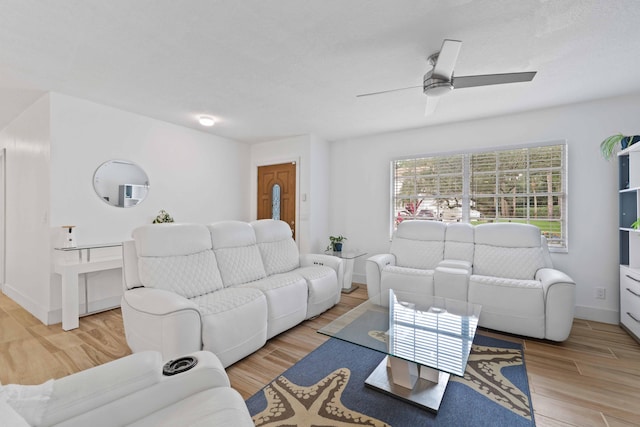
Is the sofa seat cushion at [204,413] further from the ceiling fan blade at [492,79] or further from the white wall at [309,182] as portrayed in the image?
the white wall at [309,182]

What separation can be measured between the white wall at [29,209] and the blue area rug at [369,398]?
3041 millimetres

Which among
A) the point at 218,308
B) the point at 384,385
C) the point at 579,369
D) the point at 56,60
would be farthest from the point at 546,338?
the point at 56,60

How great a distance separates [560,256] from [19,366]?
5.44 metres

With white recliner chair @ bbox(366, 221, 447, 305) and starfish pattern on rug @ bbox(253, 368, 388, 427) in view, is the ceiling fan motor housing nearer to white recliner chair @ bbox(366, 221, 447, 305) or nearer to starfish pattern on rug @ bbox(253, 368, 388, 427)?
white recliner chair @ bbox(366, 221, 447, 305)

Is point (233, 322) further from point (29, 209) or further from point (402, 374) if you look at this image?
point (29, 209)

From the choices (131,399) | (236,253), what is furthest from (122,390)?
(236,253)

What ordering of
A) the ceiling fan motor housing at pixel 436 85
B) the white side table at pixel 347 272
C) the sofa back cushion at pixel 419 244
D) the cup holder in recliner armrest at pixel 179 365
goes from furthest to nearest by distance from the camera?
the white side table at pixel 347 272
the sofa back cushion at pixel 419 244
the ceiling fan motor housing at pixel 436 85
the cup holder in recliner armrest at pixel 179 365

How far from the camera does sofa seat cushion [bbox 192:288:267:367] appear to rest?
2.09 m

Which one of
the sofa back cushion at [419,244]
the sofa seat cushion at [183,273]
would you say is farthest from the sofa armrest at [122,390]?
the sofa back cushion at [419,244]

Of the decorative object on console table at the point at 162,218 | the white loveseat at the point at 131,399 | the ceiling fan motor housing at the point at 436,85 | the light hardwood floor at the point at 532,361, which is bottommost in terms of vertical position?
the light hardwood floor at the point at 532,361

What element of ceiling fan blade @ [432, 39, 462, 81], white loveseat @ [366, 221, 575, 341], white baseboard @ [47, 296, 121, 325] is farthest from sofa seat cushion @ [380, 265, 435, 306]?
white baseboard @ [47, 296, 121, 325]

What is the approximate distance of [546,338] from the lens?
266cm

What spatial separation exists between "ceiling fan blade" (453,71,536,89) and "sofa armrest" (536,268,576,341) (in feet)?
5.83

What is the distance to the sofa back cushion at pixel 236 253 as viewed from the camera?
9.42 ft
